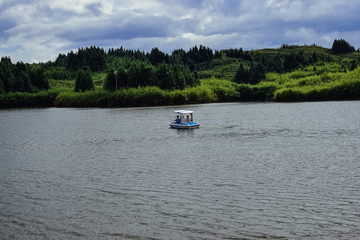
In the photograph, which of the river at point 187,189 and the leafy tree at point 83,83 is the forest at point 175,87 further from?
the river at point 187,189

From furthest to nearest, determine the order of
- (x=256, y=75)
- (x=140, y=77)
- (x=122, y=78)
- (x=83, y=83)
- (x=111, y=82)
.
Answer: (x=256, y=75), (x=83, y=83), (x=122, y=78), (x=140, y=77), (x=111, y=82)

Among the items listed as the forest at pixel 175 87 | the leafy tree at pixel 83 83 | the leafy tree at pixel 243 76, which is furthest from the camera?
the leafy tree at pixel 243 76

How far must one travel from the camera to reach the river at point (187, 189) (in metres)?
16.1

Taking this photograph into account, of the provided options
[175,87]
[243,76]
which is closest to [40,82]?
[175,87]

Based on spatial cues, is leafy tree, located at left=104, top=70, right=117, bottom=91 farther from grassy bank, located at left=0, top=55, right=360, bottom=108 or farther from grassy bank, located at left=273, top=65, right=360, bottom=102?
grassy bank, located at left=273, top=65, right=360, bottom=102

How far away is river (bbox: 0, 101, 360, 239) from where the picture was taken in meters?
16.1

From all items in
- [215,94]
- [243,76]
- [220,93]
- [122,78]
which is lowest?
[215,94]

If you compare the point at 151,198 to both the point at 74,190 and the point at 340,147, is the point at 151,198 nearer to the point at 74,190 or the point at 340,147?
the point at 74,190

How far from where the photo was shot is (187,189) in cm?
2211

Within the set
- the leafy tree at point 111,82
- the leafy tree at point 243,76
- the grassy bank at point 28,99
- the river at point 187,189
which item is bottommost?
the river at point 187,189

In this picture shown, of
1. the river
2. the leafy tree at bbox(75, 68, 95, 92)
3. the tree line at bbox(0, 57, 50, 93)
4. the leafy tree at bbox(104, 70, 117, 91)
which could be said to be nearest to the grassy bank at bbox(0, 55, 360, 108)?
the leafy tree at bbox(104, 70, 117, 91)

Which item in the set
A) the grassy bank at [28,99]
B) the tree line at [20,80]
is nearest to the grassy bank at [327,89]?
the grassy bank at [28,99]

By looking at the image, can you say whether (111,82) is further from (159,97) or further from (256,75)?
(256,75)

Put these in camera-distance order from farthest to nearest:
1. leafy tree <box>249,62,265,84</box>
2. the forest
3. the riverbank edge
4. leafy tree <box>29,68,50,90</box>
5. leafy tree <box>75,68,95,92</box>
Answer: leafy tree <box>29,68,50,90</box> → leafy tree <box>249,62,265,84</box> → leafy tree <box>75,68,95,92</box> → the forest → the riverbank edge
